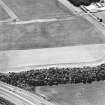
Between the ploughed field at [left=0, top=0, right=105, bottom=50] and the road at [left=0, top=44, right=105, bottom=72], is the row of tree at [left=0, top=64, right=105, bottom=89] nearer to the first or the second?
the road at [left=0, top=44, right=105, bottom=72]

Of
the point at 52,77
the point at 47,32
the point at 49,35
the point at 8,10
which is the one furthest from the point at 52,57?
the point at 8,10

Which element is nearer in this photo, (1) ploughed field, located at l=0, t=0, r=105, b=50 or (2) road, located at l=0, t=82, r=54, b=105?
(2) road, located at l=0, t=82, r=54, b=105

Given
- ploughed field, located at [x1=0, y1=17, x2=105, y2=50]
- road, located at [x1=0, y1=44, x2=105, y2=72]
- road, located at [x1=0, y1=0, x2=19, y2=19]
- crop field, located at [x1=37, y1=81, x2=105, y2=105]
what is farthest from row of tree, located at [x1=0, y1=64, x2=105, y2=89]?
road, located at [x1=0, y1=0, x2=19, y2=19]

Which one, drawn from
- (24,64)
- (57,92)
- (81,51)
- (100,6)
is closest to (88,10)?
(100,6)

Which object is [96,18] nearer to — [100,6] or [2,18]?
[100,6]

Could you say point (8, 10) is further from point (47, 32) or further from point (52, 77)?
point (52, 77)
